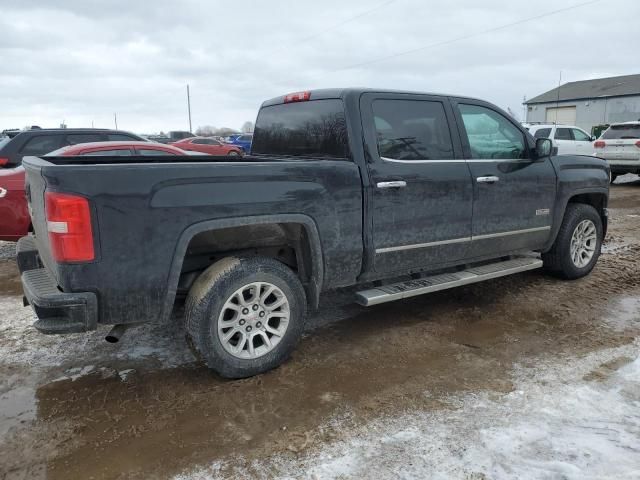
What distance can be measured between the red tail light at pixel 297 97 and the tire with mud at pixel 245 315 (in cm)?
152

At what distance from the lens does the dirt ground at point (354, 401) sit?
2.56 m

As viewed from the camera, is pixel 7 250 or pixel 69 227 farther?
pixel 7 250

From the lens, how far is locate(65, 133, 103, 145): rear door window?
838cm

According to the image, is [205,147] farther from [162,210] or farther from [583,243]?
[162,210]

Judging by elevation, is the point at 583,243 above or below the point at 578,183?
below

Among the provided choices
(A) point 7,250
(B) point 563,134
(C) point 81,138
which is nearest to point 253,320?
(A) point 7,250

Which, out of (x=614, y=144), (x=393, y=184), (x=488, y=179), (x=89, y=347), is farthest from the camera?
(x=614, y=144)

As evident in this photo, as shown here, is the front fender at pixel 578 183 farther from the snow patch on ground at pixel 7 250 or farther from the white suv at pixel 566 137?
the white suv at pixel 566 137

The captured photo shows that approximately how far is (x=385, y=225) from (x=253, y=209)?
110 centimetres

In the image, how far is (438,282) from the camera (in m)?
4.22

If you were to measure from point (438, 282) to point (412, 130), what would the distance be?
1276 millimetres

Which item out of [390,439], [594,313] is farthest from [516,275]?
[390,439]

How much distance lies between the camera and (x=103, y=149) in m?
7.03

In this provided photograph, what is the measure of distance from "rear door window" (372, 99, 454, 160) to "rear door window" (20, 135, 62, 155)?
21.4 ft
